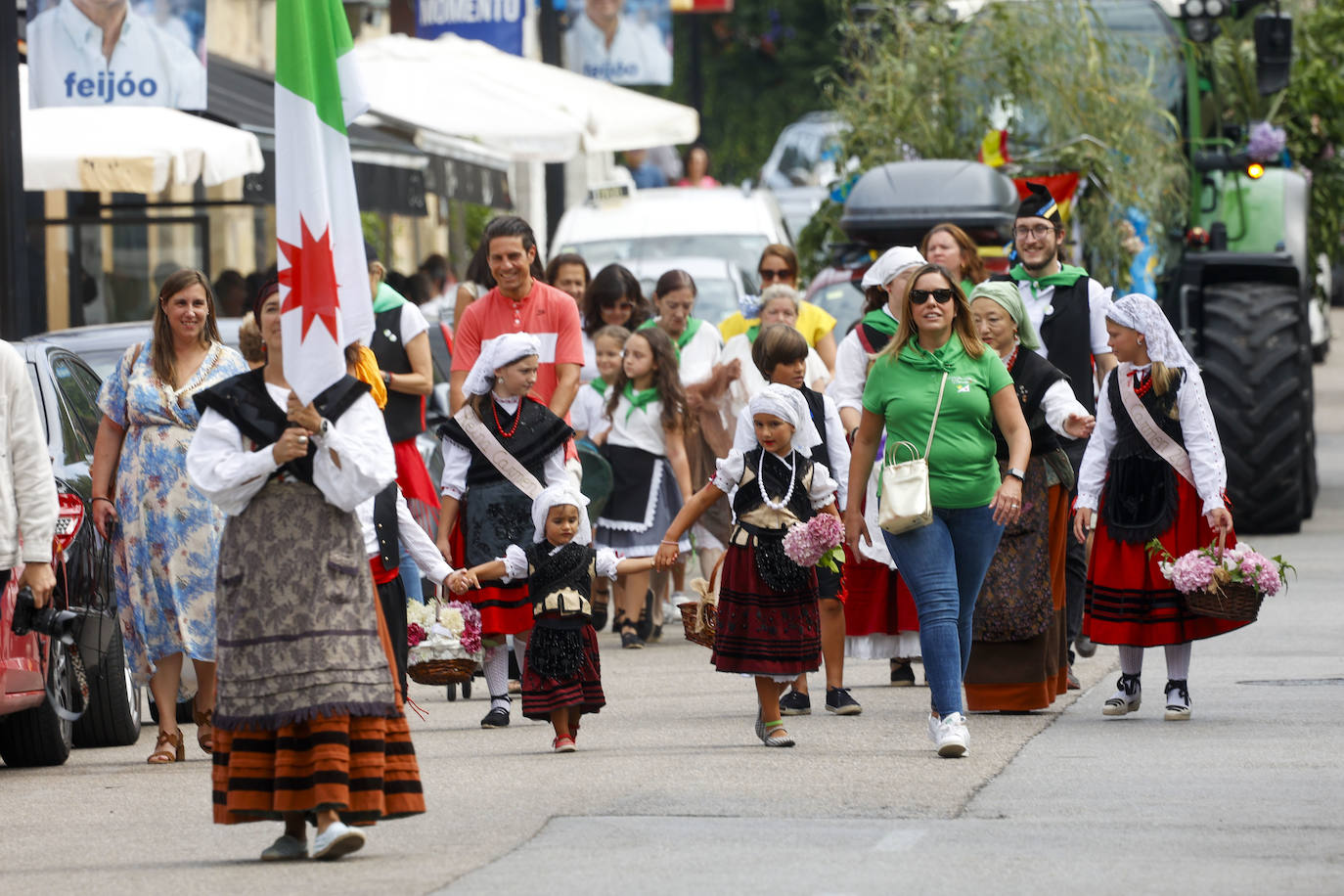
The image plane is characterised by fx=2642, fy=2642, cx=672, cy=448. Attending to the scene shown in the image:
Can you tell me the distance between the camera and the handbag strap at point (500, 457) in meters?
10.4

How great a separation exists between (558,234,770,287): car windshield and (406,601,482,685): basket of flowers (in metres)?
9.73

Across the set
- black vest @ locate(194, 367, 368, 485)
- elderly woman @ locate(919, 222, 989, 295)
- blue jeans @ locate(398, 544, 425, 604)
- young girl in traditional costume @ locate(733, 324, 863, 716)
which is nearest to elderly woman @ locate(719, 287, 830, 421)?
elderly woman @ locate(919, 222, 989, 295)

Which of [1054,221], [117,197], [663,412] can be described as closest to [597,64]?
[117,197]

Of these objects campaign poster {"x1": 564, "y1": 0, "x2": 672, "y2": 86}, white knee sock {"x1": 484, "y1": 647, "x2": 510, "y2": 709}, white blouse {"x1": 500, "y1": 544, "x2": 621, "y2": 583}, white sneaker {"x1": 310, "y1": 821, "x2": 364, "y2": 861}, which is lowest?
white knee sock {"x1": 484, "y1": 647, "x2": 510, "y2": 709}

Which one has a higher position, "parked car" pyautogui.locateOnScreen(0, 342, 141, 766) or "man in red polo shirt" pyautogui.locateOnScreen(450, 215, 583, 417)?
"man in red polo shirt" pyautogui.locateOnScreen(450, 215, 583, 417)

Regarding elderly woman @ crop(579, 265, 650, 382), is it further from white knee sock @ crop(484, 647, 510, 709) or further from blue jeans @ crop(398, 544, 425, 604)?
white knee sock @ crop(484, 647, 510, 709)

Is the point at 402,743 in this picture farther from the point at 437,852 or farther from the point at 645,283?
the point at 645,283

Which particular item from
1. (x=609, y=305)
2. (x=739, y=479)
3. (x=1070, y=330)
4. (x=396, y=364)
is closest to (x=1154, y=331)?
(x=1070, y=330)

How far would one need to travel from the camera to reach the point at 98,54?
13.2 metres

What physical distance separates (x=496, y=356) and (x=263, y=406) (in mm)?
3104

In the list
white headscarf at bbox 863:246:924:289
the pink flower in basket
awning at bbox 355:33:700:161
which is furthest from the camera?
awning at bbox 355:33:700:161

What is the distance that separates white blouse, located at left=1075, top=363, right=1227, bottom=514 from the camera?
10109 mm

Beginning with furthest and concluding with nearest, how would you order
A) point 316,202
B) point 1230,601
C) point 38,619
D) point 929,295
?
1. point 1230,601
2. point 929,295
3. point 38,619
4. point 316,202

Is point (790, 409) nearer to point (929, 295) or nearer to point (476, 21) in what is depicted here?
point (929, 295)
